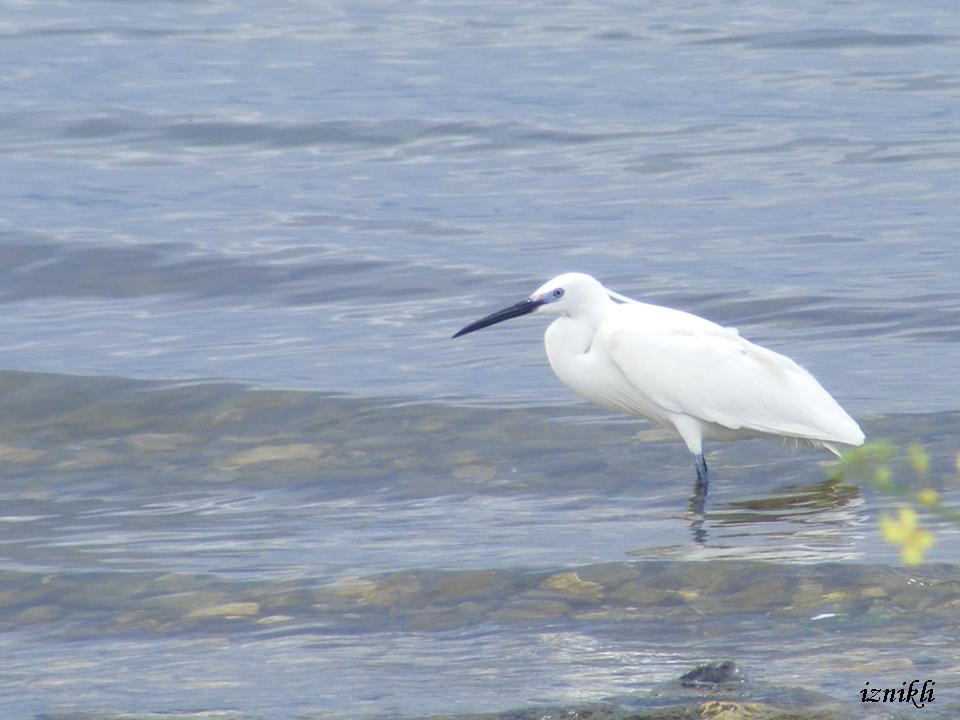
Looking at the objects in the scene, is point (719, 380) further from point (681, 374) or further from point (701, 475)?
Answer: point (701, 475)

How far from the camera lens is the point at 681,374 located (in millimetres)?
7887

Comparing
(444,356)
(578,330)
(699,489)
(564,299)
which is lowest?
(444,356)

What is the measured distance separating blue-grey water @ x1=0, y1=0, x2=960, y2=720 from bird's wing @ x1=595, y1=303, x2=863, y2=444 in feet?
0.92

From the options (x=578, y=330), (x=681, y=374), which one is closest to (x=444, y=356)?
(x=578, y=330)

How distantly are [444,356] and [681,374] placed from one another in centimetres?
280

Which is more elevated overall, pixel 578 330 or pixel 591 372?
pixel 578 330

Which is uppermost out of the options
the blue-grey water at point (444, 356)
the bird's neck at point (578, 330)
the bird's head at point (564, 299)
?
the bird's head at point (564, 299)

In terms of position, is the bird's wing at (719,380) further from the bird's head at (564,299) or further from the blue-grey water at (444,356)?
the blue-grey water at (444,356)

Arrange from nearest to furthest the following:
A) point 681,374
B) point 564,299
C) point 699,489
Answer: point 699,489 → point 681,374 → point 564,299

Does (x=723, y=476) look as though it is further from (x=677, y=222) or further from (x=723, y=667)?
(x=677, y=222)

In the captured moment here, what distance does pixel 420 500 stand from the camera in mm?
7652

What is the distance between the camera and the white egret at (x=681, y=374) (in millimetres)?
7812

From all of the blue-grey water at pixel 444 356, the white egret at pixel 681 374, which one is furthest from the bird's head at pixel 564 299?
the blue-grey water at pixel 444 356

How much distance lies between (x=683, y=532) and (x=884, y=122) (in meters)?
12.1
